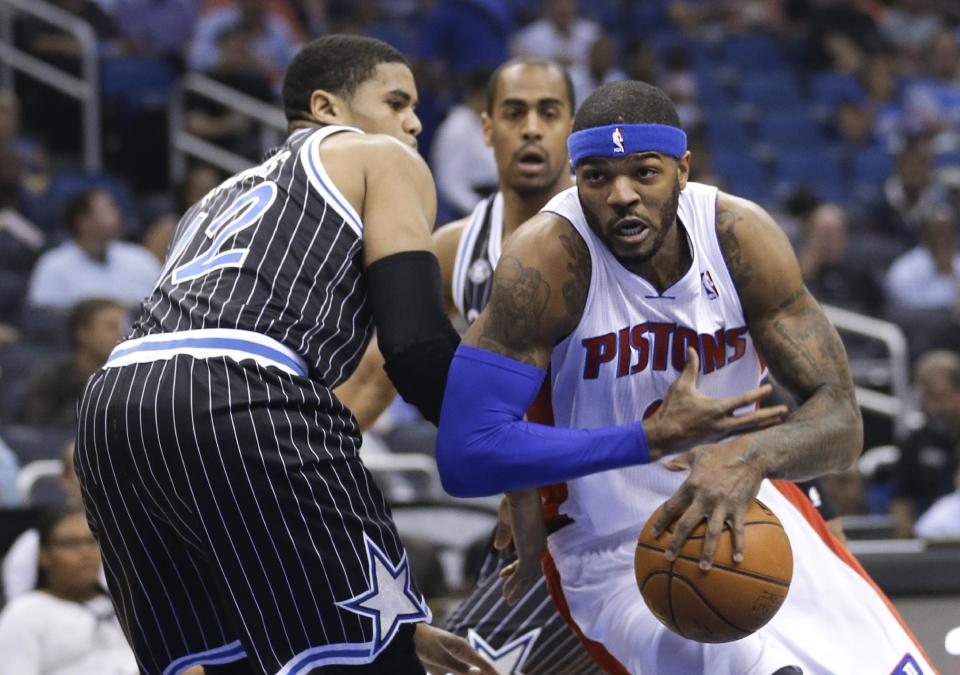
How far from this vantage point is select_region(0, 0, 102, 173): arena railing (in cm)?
1030

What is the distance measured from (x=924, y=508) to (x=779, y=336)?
5.02m

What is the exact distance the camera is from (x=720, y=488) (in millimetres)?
3475

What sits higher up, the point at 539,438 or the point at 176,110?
the point at 176,110

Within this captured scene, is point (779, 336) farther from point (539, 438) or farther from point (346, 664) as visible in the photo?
point (346, 664)

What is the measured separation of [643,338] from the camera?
388 cm

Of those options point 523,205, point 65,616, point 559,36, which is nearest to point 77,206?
point 65,616

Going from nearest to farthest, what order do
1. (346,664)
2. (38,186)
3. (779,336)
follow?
(346,664)
(779,336)
(38,186)

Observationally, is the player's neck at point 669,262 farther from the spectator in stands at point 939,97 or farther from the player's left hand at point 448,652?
the spectator in stands at point 939,97

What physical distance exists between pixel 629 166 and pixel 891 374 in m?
6.74

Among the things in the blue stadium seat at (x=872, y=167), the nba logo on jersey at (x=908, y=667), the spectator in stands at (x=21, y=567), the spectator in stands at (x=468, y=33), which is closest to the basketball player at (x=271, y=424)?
the nba logo on jersey at (x=908, y=667)

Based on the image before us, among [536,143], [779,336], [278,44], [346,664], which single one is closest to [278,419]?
[346,664]

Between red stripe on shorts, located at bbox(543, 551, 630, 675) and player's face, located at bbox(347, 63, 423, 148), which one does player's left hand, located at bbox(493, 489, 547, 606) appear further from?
player's face, located at bbox(347, 63, 423, 148)

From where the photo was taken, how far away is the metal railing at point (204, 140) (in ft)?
34.3

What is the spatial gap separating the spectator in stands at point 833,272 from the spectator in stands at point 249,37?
12.9ft
